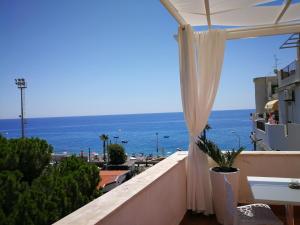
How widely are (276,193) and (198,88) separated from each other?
174cm

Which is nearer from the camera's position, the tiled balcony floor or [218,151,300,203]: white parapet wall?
the tiled balcony floor

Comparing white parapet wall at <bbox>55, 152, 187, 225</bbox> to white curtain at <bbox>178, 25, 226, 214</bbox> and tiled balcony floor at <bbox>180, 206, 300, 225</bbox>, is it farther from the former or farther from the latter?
white curtain at <bbox>178, 25, 226, 214</bbox>

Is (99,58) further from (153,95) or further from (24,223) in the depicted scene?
(153,95)

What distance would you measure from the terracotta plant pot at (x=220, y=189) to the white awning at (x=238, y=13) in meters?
1.88

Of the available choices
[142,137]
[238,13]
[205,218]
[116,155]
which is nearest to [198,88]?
[238,13]

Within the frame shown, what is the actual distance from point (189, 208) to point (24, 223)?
6.93 feet

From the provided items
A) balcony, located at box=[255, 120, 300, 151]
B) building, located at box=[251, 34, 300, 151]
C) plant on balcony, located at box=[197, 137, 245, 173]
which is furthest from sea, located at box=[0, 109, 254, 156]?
plant on balcony, located at box=[197, 137, 245, 173]

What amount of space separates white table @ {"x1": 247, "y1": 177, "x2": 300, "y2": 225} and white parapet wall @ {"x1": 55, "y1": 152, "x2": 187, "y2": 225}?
858 millimetres

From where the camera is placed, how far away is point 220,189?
3.32m

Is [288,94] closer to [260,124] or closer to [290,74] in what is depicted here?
[290,74]

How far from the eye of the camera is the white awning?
9.84ft

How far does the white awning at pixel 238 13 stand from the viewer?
9.84 feet

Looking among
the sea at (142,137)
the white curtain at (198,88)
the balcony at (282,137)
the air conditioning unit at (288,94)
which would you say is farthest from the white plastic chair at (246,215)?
the air conditioning unit at (288,94)

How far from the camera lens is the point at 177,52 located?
3824 millimetres
